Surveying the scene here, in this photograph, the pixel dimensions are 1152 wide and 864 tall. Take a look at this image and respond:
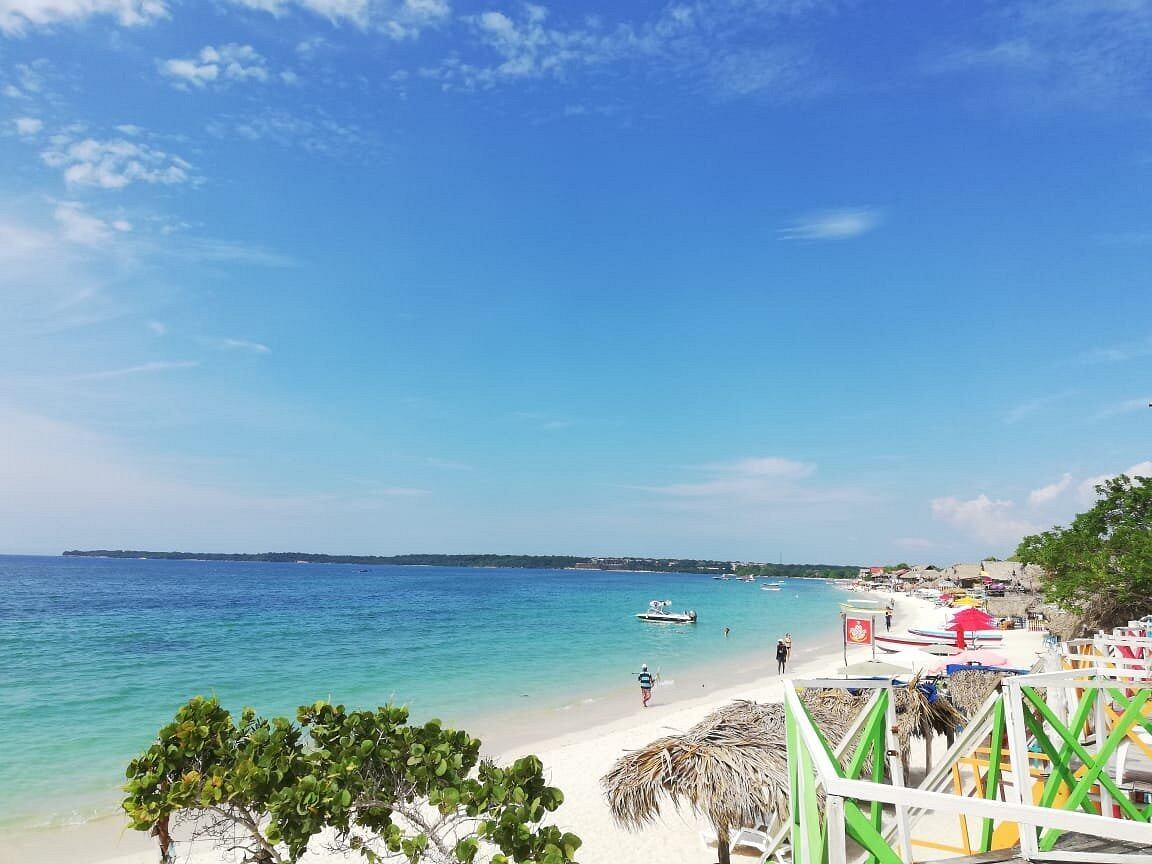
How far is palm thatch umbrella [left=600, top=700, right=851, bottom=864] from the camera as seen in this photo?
770 cm

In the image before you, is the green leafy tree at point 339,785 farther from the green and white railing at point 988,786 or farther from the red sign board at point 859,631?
the red sign board at point 859,631

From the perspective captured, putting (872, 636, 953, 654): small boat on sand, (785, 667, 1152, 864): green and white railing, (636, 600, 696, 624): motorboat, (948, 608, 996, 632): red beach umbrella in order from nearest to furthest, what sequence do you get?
(785, 667, 1152, 864): green and white railing < (948, 608, 996, 632): red beach umbrella < (872, 636, 953, 654): small boat on sand < (636, 600, 696, 624): motorboat

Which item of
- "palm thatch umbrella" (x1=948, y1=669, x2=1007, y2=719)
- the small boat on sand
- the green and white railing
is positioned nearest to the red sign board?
the small boat on sand

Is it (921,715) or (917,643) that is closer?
(921,715)

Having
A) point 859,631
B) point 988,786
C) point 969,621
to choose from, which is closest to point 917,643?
point 969,621

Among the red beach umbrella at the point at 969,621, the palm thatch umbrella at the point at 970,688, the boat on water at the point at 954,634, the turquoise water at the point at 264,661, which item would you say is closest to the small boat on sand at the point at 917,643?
the boat on water at the point at 954,634

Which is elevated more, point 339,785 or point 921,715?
point 339,785

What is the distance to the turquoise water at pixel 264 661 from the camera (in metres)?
18.2

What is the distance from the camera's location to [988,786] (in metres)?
4.30

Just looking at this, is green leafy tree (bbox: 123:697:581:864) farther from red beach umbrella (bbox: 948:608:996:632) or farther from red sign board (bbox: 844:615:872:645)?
red beach umbrella (bbox: 948:608:996:632)

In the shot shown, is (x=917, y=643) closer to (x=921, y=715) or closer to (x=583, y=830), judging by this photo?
(x=921, y=715)

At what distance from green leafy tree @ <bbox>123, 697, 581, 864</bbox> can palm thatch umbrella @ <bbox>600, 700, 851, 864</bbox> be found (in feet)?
9.26

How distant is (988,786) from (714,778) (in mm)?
3970

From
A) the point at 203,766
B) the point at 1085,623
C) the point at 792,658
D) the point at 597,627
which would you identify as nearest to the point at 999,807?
the point at 203,766
